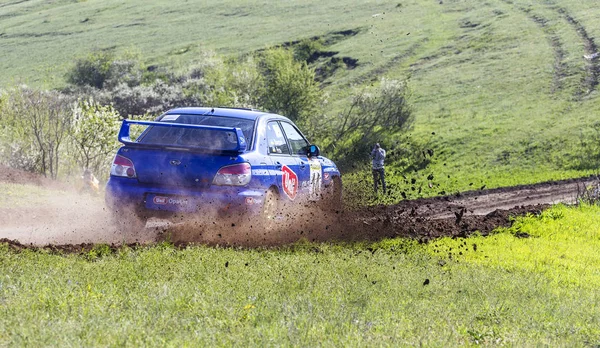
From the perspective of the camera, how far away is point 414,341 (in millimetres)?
5691

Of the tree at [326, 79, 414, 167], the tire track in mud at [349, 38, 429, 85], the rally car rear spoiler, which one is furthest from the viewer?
the tire track in mud at [349, 38, 429, 85]

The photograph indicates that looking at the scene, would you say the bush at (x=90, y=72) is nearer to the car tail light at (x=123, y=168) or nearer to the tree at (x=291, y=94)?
the tree at (x=291, y=94)

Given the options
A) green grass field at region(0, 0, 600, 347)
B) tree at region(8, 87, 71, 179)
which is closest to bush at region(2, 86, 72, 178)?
tree at region(8, 87, 71, 179)

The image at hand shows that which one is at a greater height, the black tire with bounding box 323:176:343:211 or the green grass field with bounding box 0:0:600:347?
the green grass field with bounding box 0:0:600:347

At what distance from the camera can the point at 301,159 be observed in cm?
1169

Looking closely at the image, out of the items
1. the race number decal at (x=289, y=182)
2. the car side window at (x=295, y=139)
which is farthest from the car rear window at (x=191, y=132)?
the car side window at (x=295, y=139)

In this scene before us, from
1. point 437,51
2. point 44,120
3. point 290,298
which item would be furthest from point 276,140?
point 437,51

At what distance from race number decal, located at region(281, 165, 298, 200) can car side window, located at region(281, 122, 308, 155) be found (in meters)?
0.55

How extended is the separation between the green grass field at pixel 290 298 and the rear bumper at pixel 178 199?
575 millimetres

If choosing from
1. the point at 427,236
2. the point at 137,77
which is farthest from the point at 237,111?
the point at 137,77

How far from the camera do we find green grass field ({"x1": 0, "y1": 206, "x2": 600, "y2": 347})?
5.42 metres

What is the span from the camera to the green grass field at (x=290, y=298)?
5418mm

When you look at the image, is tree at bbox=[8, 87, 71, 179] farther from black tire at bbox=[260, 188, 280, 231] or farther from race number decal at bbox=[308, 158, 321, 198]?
black tire at bbox=[260, 188, 280, 231]

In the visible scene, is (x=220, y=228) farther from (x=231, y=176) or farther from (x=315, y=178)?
(x=315, y=178)
